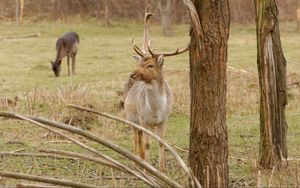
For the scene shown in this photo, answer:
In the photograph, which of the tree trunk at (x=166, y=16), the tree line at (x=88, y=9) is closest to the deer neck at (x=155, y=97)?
the tree trunk at (x=166, y=16)

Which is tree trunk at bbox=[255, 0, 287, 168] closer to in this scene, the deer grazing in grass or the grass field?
the grass field

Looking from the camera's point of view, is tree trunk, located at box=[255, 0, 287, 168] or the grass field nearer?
tree trunk, located at box=[255, 0, 287, 168]

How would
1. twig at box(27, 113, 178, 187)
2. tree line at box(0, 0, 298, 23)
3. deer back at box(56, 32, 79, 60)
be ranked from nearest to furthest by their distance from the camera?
twig at box(27, 113, 178, 187) < deer back at box(56, 32, 79, 60) < tree line at box(0, 0, 298, 23)

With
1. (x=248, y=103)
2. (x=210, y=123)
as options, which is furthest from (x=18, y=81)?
(x=210, y=123)

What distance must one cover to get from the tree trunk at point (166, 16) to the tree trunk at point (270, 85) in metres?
32.0

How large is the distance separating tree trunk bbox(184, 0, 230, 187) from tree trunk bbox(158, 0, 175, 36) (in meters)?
33.8

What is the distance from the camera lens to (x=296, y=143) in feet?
29.3

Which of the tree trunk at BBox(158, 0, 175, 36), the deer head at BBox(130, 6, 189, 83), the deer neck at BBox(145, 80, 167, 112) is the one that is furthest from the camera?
the tree trunk at BBox(158, 0, 175, 36)

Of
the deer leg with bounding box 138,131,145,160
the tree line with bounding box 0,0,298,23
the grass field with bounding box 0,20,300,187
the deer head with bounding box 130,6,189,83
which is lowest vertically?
the grass field with bounding box 0,20,300,187

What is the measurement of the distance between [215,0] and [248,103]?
7920 millimetres

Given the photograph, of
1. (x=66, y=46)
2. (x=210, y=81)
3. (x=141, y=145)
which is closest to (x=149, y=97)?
(x=141, y=145)

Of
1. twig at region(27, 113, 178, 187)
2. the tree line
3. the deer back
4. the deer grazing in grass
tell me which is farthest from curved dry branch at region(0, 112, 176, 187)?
the tree line

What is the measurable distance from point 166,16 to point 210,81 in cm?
3489

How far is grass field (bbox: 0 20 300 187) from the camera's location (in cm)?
719
